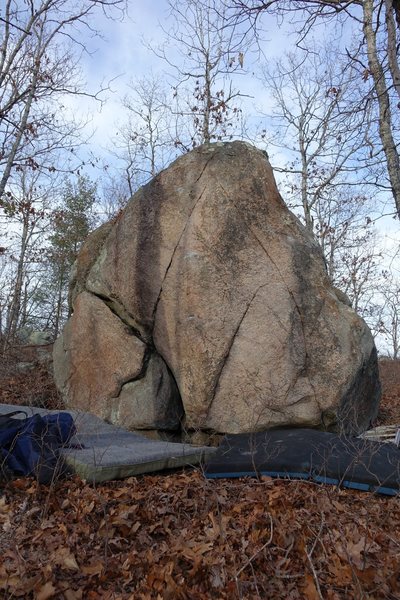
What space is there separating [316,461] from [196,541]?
1.60 metres

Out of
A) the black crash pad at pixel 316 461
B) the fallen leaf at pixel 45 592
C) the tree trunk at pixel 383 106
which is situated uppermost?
the tree trunk at pixel 383 106

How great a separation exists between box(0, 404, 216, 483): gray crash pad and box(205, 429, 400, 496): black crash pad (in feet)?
1.16

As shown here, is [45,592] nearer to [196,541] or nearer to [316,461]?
[196,541]

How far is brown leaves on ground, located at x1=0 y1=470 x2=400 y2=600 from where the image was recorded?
295cm

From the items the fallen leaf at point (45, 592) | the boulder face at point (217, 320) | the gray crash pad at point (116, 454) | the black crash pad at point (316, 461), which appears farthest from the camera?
the boulder face at point (217, 320)

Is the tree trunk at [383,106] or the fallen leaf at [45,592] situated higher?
the tree trunk at [383,106]

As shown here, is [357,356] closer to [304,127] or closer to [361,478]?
[361,478]

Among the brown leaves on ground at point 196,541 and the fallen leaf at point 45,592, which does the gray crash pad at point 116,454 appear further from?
the fallen leaf at point 45,592

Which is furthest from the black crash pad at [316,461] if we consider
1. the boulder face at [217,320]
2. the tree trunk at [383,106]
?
the tree trunk at [383,106]

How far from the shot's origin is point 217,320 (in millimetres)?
6570

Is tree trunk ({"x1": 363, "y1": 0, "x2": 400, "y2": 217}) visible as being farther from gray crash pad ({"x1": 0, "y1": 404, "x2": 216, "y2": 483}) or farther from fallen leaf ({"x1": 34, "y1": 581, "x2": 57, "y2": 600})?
fallen leaf ({"x1": 34, "y1": 581, "x2": 57, "y2": 600})

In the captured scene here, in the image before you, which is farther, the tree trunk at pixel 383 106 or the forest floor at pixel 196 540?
the tree trunk at pixel 383 106

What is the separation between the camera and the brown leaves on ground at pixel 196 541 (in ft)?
9.67

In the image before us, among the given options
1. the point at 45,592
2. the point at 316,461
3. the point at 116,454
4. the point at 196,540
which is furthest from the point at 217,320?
the point at 45,592
